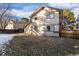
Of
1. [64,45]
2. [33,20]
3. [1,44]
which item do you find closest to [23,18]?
[33,20]

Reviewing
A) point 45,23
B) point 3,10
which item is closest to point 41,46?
point 45,23

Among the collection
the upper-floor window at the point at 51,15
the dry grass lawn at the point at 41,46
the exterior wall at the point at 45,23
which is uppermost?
the upper-floor window at the point at 51,15

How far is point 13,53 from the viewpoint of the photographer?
5.38 feet

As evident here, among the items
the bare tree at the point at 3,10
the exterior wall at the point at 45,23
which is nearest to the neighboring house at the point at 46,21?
the exterior wall at the point at 45,23

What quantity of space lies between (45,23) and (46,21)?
0.06ft

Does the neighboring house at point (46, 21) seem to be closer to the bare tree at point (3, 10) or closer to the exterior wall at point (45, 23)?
the exterior wall at point (45, 23)

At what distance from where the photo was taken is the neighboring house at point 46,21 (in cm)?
164

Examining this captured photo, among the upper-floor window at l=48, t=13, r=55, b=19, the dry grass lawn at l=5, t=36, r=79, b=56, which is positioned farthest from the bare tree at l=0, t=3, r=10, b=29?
the upper-floor window at l=48, t=13, r=55, b=19

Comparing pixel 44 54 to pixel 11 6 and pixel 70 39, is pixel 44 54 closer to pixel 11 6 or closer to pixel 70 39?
pixel 70 39

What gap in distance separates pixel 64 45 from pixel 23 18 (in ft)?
1.36

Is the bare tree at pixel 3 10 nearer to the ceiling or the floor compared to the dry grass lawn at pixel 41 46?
nearer to the ceiling

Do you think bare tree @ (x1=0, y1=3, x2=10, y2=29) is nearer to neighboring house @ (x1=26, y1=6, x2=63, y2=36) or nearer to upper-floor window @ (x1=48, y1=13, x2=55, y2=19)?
neighboring house @ (x1=26, y1=6, x2=63, y2=36)

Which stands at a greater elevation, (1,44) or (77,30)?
(77,30)

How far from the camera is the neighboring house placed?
1643mm
